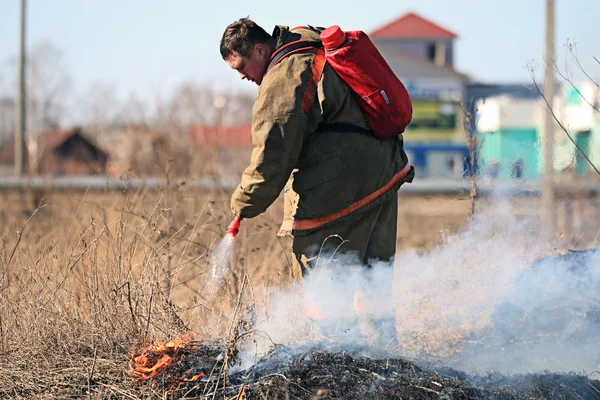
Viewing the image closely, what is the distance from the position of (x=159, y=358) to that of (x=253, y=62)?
65.7 inches

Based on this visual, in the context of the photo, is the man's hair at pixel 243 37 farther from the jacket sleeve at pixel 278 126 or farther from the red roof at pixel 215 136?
the red roof at pixel 215 136

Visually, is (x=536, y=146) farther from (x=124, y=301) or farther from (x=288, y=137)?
(x=124, y=301)

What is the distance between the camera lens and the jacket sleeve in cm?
376

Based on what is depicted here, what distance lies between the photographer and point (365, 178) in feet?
13.3

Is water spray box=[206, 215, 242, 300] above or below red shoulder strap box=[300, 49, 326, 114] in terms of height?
below

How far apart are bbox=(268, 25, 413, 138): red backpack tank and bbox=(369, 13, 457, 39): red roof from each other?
4384 centimetres

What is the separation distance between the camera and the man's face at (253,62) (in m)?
4.01

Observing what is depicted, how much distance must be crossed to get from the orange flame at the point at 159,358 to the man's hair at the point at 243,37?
158 centimetres

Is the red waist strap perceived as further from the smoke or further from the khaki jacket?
the smoke

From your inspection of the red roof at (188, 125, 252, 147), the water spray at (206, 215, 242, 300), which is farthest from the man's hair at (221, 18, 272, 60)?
the red roof at (188, 125, 252, 147)

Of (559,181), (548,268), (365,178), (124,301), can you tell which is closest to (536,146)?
(559,181)

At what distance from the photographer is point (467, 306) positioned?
498 centimetres

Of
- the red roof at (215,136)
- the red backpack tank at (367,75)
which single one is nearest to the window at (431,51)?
the red roof at (215,136)

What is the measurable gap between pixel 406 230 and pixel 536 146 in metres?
5.56
